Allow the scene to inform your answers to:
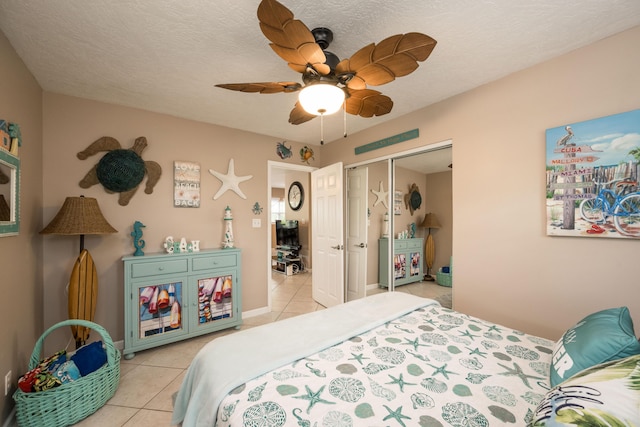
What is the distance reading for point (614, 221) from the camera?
1.62 m

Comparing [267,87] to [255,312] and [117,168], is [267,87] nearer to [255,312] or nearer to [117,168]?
[117,168]

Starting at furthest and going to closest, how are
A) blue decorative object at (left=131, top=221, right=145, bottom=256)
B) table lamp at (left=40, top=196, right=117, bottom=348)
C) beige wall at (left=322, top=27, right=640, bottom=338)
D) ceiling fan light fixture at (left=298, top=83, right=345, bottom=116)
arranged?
blue decorative object at (left=131, top=221, right=145, bottom=256) < table lamp at (left=40, top=196, right=117, bottom=348) < beige wall at (left=322, top=27, right=640, bottom=338) < ceiling fan light fixture at (left=298, top=83, right=345, bottom=116)

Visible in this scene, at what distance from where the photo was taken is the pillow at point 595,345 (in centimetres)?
91

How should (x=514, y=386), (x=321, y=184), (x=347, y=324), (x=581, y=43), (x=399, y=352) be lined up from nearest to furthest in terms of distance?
(x=514, y=386), (x=399, y=352), (x=347, y=324), (x=581, y=43), (x=321, y=184)

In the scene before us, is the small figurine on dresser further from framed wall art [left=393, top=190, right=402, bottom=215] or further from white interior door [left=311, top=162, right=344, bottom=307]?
framed wall art [left=393, top=190, right=402, bottom=215]

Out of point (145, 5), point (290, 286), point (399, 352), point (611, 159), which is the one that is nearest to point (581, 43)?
point (611, 159)

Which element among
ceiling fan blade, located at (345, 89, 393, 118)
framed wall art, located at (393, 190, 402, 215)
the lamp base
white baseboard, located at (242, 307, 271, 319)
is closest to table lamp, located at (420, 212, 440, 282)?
framed wall art, located at (393, 190, 402, 215)

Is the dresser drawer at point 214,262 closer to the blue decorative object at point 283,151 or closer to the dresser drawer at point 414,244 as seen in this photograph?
the blue decorative object at point 283,151

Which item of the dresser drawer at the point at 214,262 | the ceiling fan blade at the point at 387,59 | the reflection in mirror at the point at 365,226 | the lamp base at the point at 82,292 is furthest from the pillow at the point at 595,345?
the lamp base at the point at 82,292

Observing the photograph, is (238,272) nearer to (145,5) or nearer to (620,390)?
(145,5)

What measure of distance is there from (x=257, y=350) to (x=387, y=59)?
161cm

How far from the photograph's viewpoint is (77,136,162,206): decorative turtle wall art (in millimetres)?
2496

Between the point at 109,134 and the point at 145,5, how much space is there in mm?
1728

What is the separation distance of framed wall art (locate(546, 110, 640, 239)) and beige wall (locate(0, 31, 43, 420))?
3.74m
